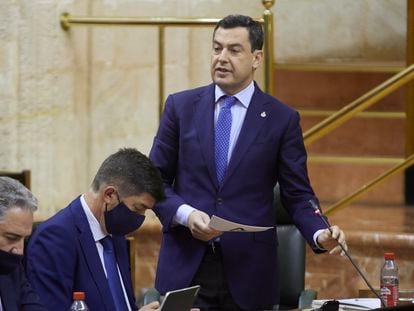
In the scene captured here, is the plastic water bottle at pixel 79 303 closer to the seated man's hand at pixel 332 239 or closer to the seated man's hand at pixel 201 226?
the seated man's hand at pixel 201 226

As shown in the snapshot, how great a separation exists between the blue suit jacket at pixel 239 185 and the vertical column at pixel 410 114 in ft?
13.1

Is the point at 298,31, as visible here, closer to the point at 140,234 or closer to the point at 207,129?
the point at 140,234

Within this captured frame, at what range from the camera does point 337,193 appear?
984 centimetres

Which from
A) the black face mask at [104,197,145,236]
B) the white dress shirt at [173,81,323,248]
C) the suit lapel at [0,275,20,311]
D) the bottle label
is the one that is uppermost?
the white dress shirt at [173,81,323,248]

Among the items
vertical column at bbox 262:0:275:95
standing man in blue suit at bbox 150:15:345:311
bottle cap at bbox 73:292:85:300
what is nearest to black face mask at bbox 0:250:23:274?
bottle cap at bbox 73:292:85:300

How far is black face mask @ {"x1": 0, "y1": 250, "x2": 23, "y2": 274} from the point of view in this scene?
4.27 meters

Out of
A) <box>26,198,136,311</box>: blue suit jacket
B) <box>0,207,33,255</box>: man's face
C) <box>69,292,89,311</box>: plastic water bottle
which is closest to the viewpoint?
<box>0,207,33,255</box>: man's face

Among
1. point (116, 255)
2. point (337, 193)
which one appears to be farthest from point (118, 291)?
point (337, 193)

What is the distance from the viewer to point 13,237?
14.0 ft

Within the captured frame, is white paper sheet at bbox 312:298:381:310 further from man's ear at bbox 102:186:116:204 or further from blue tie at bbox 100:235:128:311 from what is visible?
man's ear at bbox 102:186:116:204

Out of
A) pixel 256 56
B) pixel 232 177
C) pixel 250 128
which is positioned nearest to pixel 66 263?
pixel 232 177

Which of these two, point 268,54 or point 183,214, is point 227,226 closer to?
point 183,214

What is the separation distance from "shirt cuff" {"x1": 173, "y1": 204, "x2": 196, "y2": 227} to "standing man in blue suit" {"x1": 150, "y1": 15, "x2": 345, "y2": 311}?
0.8 inches

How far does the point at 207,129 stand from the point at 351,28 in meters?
4.73
